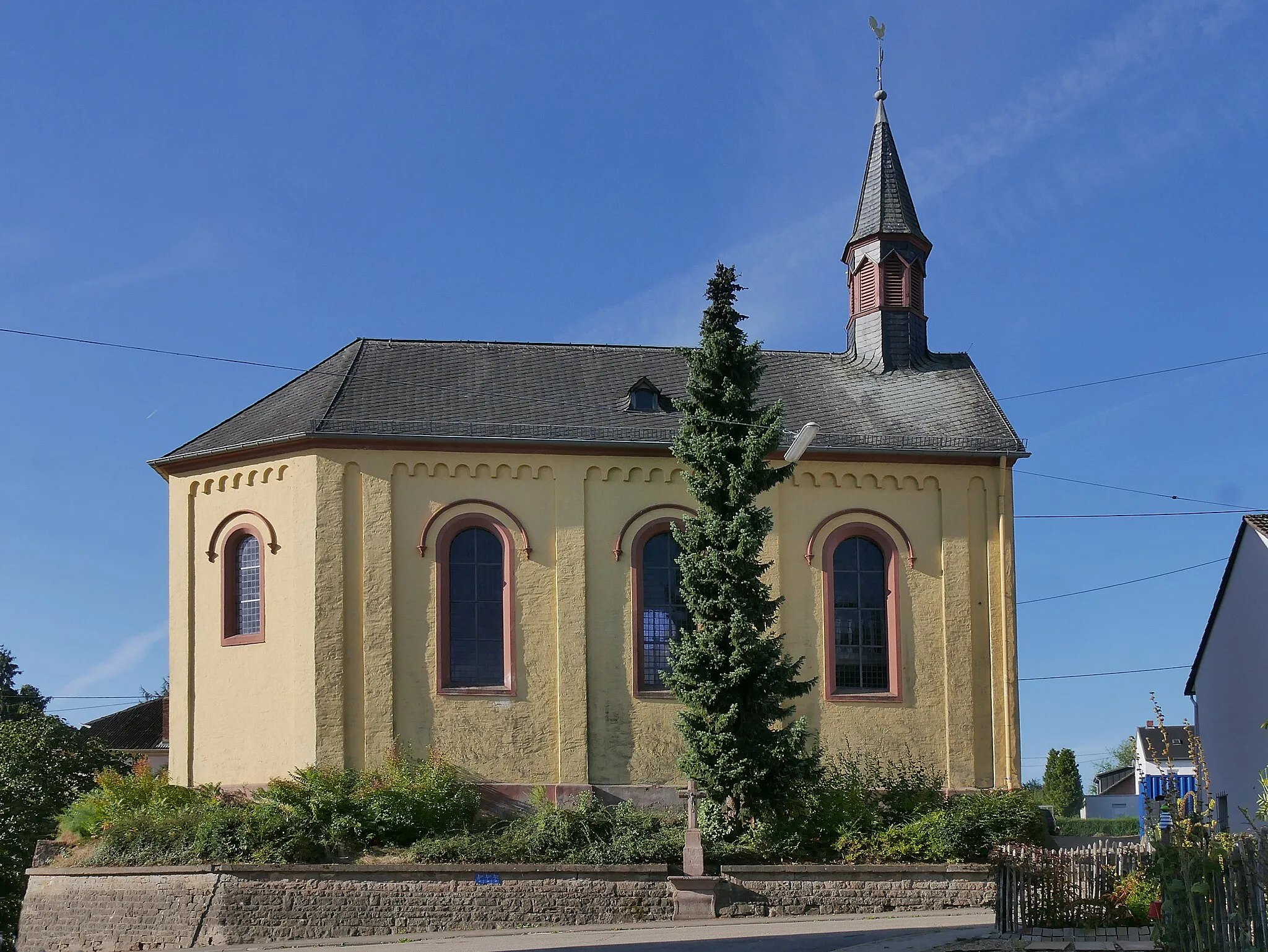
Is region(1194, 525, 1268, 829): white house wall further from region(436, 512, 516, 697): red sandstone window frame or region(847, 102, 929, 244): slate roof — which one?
region(436, 512, 516, 697): red sandstone window frame

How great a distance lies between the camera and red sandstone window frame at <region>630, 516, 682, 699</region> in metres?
25.1

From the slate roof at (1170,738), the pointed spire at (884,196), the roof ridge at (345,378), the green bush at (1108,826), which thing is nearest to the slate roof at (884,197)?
the pointed spire at (884,196)

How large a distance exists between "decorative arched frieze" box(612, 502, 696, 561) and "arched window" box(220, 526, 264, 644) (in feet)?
21.8

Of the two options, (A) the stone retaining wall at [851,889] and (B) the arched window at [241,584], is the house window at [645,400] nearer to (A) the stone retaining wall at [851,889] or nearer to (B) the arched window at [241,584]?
(B) the arched window at [241,584]

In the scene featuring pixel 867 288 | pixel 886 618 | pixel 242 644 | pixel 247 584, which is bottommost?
pixel 242 644

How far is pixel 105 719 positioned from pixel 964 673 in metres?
38.6

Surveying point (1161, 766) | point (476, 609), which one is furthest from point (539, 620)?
point (1161, 766)

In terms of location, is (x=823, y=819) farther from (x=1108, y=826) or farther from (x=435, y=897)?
(x=1108, y=826)

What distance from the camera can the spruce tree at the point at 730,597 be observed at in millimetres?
21141

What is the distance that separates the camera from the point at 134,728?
50875mm

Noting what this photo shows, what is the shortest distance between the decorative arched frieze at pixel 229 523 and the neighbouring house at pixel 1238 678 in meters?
19.5

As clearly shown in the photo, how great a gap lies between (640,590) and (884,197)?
38.7ft

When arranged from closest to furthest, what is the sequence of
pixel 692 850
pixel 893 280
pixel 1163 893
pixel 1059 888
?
1. pixel 1163 893
2. pixel 1059 888
3. pixel 692 850
4. pixel 893 280

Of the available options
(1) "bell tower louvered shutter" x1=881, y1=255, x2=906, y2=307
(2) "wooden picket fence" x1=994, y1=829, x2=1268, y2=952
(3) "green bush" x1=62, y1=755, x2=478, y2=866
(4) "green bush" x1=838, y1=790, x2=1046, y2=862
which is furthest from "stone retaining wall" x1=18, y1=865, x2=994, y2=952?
(1) "bell tower louvered shutter" x1=881, y1=255, x2=906, y2=307
